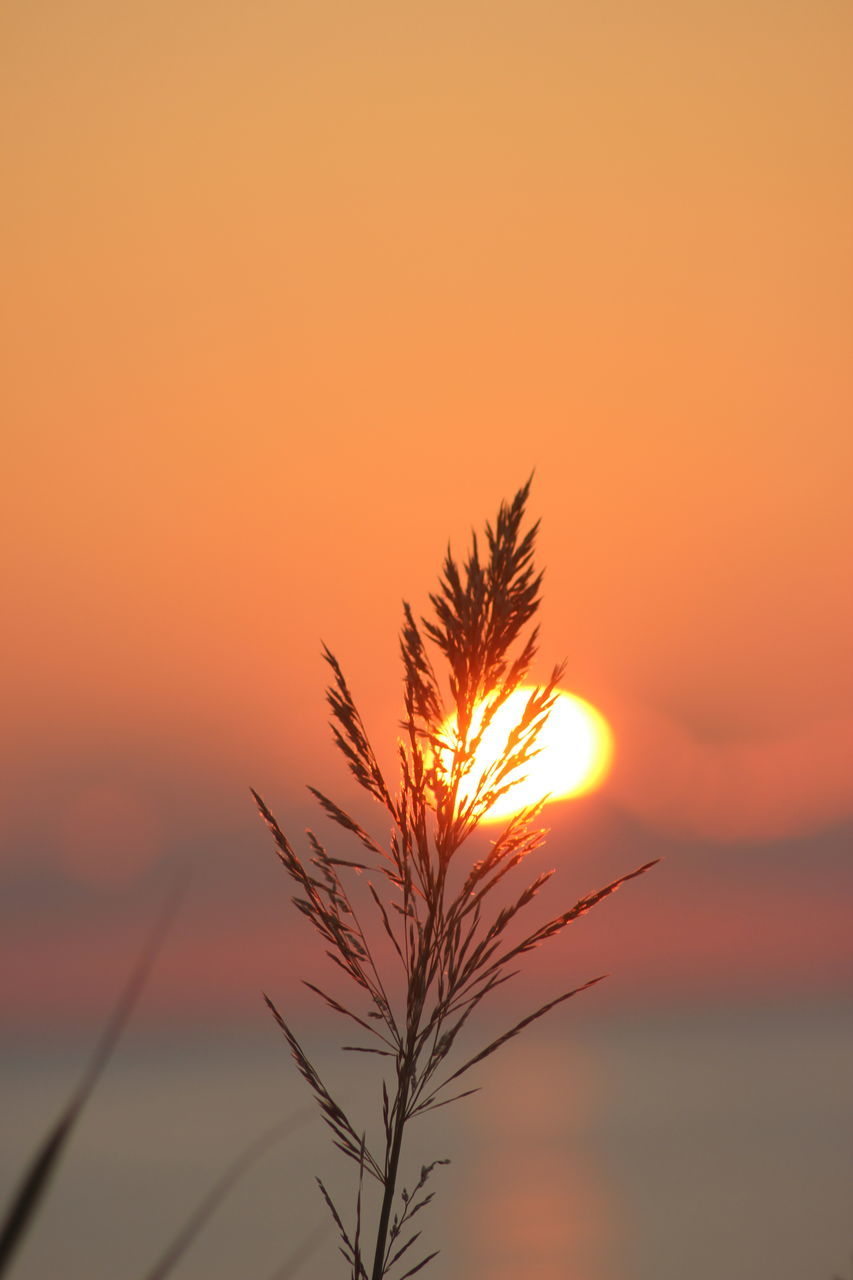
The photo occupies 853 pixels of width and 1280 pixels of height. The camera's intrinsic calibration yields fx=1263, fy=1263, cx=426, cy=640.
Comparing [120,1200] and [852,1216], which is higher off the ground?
[120,1200]

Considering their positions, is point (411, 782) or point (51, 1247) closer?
point (411, 782)

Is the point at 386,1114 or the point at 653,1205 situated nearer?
the point at 386,1114

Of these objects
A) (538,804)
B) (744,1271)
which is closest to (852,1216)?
(744,1271)

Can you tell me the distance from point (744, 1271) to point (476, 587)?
11942cm

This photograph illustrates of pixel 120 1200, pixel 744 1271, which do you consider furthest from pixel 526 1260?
pixel 120 1200

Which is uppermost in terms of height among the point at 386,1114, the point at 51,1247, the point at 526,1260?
the point at 51,1247

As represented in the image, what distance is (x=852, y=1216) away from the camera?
149 metres

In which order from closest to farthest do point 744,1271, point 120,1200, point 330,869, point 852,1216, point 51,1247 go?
point 330,869
point 744,1271
point 51,1247
point 852,1216
point 120,1200

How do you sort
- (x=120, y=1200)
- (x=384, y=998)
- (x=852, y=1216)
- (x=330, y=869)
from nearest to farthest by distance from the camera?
(x=384, y=998) → (x=330, y=869) → (x=852, y=1216) → (x=120, y=1200)

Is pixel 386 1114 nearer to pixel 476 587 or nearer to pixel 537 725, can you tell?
pixel 537 725

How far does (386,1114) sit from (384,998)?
40 centimetres

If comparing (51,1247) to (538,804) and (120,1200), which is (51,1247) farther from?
Answer: (538,804)

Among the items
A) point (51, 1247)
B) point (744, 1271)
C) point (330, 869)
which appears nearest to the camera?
point (330, 869)

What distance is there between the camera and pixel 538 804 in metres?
4.62
